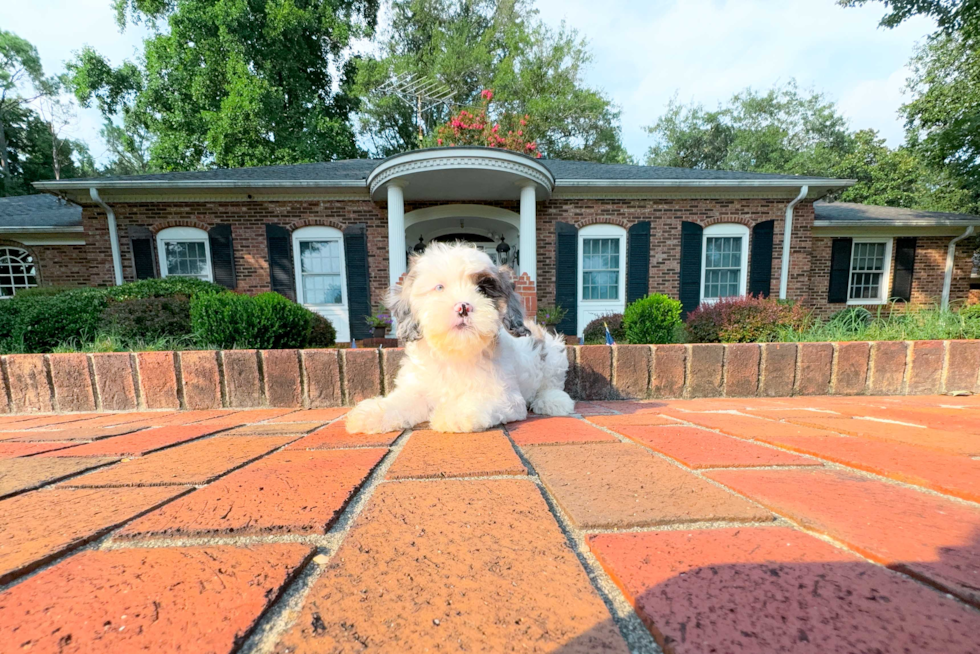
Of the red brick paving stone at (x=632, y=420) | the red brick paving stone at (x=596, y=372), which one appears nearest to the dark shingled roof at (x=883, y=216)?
the red brick paving stone at (x=596, y=372)

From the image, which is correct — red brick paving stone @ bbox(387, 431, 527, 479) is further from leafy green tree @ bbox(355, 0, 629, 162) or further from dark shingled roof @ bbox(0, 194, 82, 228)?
leafy green tree @ bbox(355, 0, 629, 162)

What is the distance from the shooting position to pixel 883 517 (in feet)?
2.67

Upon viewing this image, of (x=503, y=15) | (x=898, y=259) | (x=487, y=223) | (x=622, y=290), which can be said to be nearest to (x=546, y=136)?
(x=503, y=15)

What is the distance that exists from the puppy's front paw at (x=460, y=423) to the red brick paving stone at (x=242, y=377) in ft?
5.56

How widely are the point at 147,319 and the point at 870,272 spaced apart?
15.9 meters

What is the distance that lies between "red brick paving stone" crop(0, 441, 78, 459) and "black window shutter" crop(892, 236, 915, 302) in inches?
632

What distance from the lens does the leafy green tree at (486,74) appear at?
18.3 meters

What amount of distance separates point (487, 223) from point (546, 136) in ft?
39.0

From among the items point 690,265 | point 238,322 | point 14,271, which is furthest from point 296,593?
point 14,271

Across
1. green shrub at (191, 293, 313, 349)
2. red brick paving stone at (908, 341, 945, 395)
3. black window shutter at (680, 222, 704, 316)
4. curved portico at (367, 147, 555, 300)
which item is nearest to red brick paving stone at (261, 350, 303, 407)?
green shrub at (191, 293, 313, 349)

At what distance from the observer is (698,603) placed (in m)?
0.56

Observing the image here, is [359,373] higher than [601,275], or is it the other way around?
[601,275]

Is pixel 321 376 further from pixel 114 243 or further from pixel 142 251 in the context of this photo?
pixel 114 243

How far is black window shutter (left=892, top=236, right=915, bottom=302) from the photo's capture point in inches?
412
